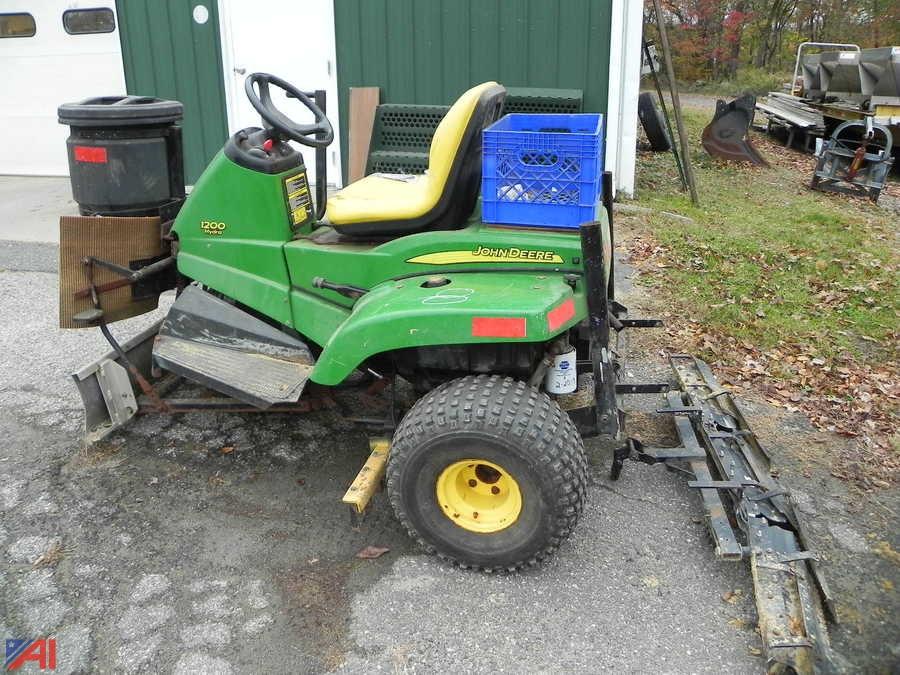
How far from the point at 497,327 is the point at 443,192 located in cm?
69

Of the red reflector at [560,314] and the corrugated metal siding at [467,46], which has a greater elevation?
the corrugated metal siding at [467,46]

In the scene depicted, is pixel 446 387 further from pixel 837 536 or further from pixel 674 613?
pixel 837 536

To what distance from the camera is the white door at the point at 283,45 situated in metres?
8.00

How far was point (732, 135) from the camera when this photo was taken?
11055mm

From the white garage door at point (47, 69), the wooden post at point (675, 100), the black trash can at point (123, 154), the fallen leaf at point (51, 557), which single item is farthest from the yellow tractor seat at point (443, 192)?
the white garage door at point (47, 69)

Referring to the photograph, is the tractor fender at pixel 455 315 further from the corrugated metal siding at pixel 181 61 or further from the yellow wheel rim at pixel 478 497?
the corrugated metal siding at pixel 181 61

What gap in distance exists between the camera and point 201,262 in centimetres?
336

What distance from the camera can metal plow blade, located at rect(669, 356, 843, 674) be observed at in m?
2.26

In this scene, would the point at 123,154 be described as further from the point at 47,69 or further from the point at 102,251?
the point at 47,69

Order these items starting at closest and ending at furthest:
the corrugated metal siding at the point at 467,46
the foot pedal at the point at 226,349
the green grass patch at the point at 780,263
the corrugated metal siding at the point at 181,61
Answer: the foot pedal at the point at 226,349 → the green grass patch at the point at 780,263 → the corrugated metal siding at the point at 467,46 → the corrugated metal siding at the point at 181,61

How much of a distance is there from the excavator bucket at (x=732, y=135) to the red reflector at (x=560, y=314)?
9.25 m

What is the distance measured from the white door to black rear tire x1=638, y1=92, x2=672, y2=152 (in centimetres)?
451

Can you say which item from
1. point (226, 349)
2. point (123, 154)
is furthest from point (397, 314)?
point (123, 154)

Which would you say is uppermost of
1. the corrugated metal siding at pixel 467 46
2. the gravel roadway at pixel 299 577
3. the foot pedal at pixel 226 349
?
the corrugated metal siding at pixel 467 46
